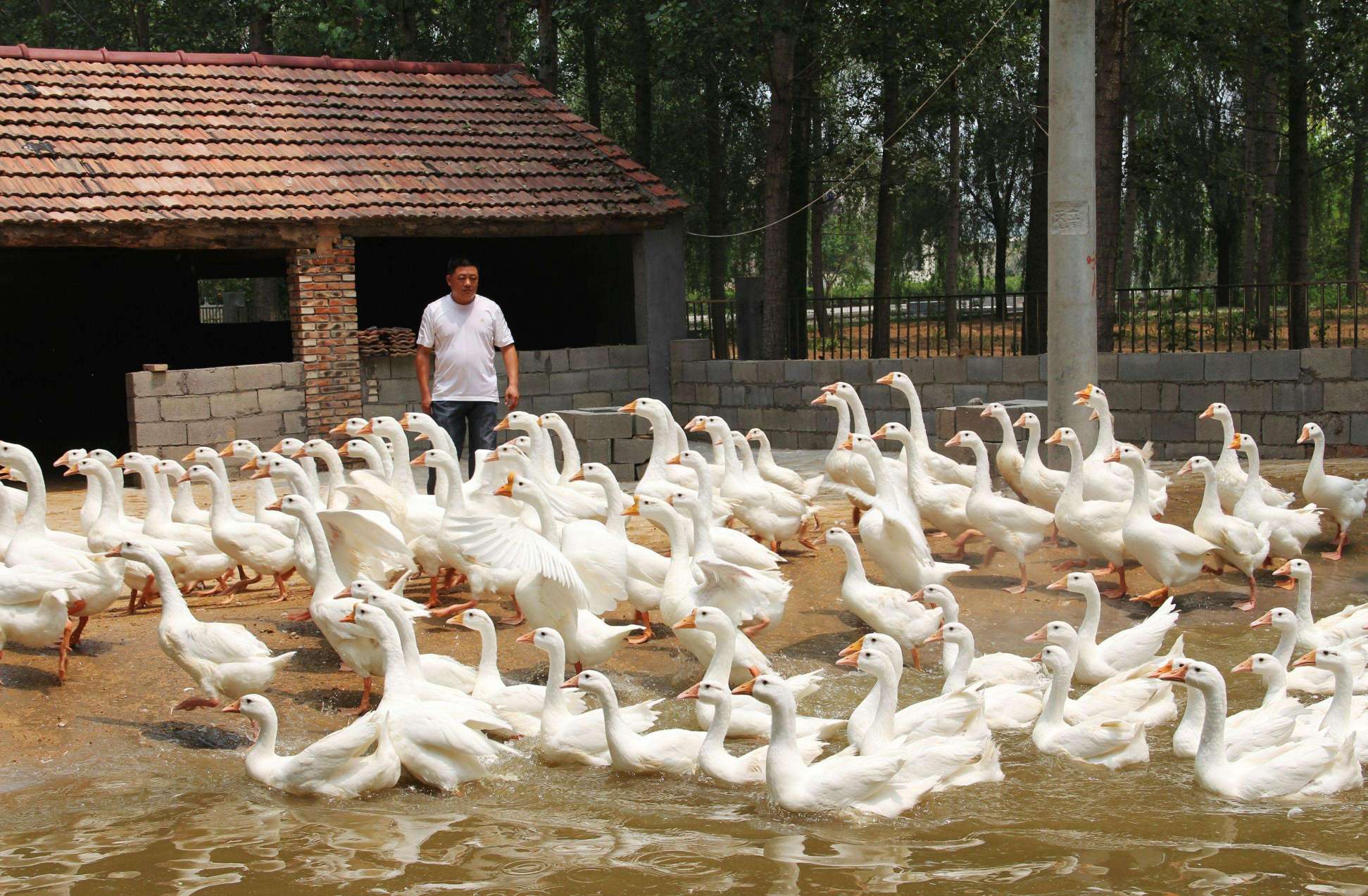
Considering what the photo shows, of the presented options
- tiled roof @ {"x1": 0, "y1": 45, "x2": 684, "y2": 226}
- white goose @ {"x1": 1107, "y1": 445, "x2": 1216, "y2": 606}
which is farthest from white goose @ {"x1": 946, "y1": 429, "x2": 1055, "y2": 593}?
tiled roof @ {"x1": 0, "y1": 45, "x2": 684, "y2": 226}

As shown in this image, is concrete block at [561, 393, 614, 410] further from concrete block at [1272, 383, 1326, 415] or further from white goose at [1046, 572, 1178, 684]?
white goose at [1046, 572, 1178, 684]

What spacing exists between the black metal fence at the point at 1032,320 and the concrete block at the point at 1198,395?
42.5 inches

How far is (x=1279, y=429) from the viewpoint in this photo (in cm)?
1349

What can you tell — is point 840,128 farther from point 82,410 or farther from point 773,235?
point 82,410

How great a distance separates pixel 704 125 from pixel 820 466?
46.8ft

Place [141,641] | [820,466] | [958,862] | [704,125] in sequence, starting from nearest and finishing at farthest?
[958,862], [141,641], [820,466], [704,125]

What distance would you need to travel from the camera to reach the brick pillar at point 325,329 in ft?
50.8

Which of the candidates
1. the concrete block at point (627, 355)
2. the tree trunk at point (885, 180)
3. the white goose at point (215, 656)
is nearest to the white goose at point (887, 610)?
the white goose at point (215, 656)

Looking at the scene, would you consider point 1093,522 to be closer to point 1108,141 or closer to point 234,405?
point 1108,141

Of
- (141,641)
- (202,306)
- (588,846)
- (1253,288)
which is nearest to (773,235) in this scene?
(1253,288)

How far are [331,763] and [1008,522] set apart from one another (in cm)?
485

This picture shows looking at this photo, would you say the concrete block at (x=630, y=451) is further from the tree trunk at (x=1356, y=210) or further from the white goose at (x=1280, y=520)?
the tree trunk at (x=1356, y=210)

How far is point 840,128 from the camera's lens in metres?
28.2

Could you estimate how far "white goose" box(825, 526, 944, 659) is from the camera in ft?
25.6
